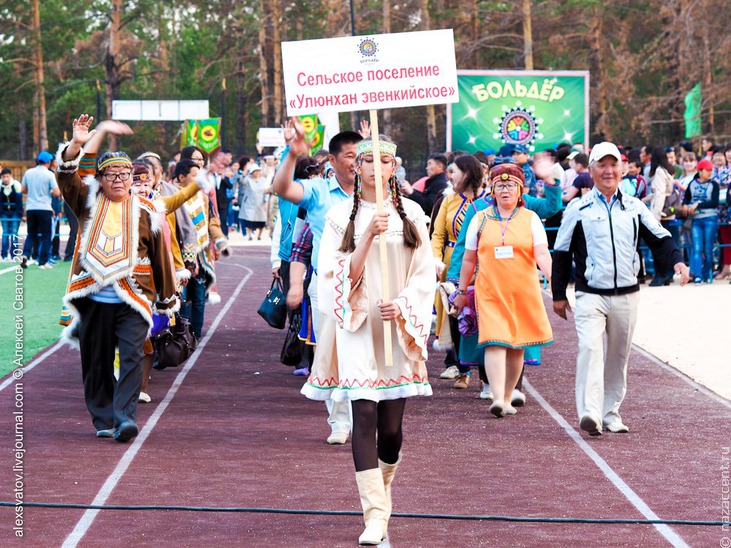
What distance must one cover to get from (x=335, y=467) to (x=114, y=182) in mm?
2567

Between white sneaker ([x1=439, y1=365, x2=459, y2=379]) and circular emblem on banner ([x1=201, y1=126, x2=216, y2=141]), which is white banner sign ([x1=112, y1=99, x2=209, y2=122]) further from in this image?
white sneaker ([x1=439, y1=365, x2=459, y2=379])

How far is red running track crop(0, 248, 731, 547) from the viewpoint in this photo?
6363 millimetres

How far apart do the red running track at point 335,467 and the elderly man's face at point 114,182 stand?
5.48 feet

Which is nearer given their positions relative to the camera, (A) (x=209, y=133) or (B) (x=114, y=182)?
(B) (x=114, y=182)

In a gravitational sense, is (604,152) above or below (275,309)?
above

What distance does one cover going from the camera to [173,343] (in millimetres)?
10156

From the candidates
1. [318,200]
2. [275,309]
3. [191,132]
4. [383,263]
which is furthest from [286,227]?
[191,132]

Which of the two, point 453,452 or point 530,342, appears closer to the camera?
point 453,452

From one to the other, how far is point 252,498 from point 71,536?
117 centimetres

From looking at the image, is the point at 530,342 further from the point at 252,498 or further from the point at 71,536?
the point at 71,536

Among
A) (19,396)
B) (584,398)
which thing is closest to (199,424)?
(19,396)

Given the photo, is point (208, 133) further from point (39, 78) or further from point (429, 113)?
point (39, 78)

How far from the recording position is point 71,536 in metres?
6.20

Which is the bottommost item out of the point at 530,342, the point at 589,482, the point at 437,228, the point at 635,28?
the point at 589,482
